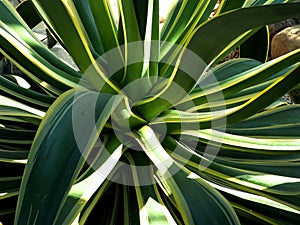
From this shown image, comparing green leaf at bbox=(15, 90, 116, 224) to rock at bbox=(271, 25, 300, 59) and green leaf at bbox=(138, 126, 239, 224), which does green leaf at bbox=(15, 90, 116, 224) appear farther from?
rock at bbox=(271, 25, 300, 59)

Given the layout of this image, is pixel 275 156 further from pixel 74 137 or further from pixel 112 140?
pixel 74 137

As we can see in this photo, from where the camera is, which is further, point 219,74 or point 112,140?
point 219,74

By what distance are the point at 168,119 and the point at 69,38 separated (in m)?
0.23

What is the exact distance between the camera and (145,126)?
102cm

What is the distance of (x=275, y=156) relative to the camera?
3.58 feet

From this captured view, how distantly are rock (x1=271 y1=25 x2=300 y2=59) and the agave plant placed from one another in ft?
3.91

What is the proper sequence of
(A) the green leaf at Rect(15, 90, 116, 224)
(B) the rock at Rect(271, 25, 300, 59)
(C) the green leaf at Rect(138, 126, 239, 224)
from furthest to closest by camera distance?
(B) the rock at Rect(271, 25, 300, 59)
(C) the green leaf at Rect(138, 126, 239, 224)
(A) the green leaf at Rect(15, 90, 116, 224)

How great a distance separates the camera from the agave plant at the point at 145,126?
32.2 inches

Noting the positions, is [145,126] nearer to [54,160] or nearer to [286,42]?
[54,160]

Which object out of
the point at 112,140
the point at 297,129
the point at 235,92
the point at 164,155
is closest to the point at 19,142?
the point at 112,140

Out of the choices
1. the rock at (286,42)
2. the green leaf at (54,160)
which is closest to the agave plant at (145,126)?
the green leaf at (54,160)

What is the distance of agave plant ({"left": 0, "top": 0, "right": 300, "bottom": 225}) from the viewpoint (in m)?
0.82

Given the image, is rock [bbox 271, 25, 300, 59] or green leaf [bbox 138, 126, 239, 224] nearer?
green leaf [bbox 138, 126, 239, 224]

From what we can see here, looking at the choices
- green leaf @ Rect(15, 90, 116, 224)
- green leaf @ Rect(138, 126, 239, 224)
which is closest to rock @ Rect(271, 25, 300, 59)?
green leaf @ Rect(138, 126, 239, 224)
